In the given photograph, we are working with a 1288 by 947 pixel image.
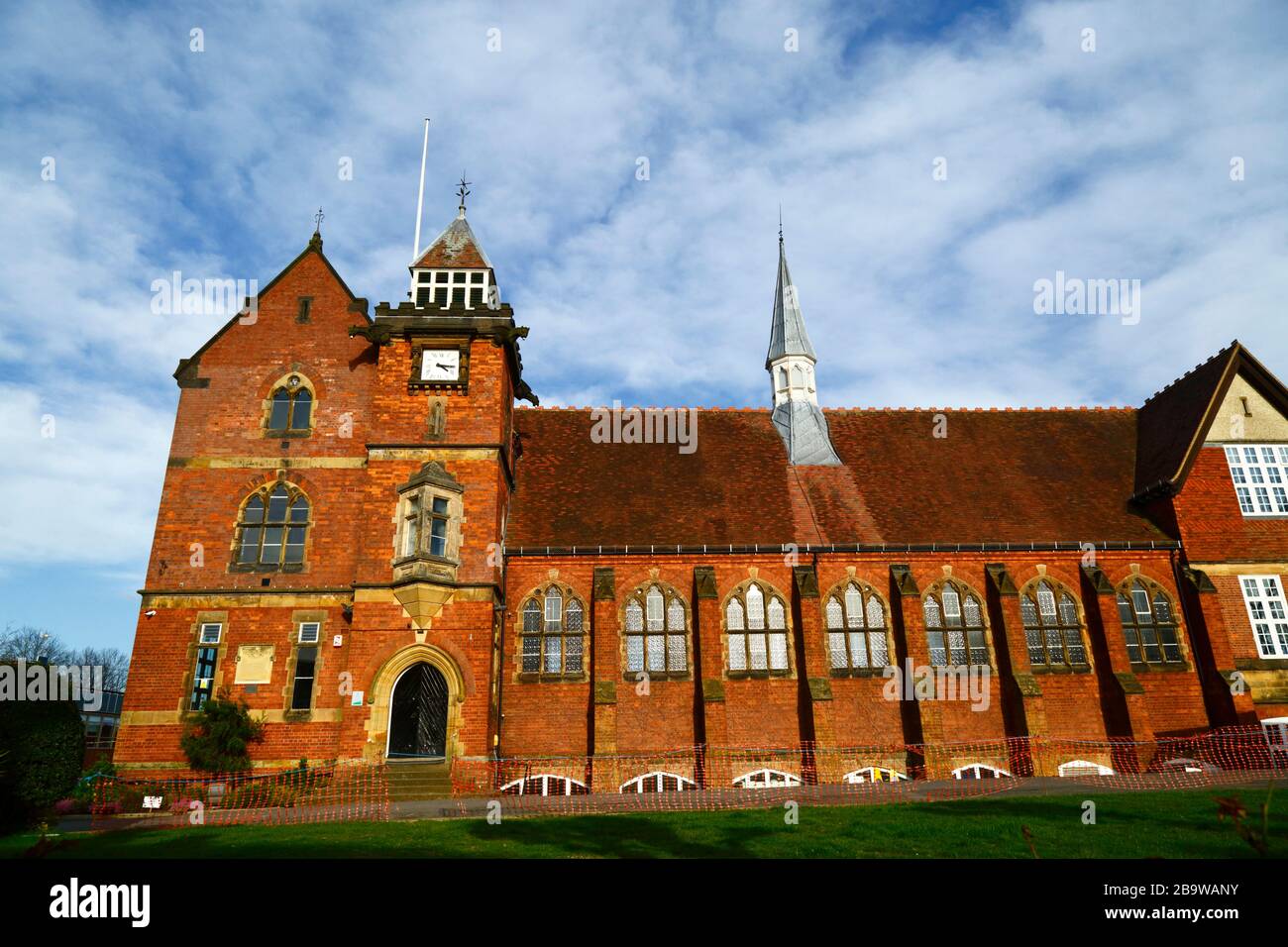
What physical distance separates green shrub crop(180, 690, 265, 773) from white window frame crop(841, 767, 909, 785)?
632 inches

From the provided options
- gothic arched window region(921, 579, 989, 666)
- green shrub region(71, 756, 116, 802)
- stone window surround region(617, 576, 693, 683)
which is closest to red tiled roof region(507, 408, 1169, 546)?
stone window surround region(617, 576, 693, 683)

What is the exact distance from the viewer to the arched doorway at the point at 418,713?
815 inches

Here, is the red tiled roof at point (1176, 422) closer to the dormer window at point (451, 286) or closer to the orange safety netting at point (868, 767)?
the orange safety netting at point (868, 767)

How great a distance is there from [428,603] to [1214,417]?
25.5m

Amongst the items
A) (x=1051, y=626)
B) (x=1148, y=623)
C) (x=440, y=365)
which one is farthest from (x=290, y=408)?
(x=1148, y=623)

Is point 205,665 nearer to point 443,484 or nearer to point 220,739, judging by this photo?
point 220,739

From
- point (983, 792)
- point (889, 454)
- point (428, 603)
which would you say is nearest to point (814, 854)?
point (983, 792)

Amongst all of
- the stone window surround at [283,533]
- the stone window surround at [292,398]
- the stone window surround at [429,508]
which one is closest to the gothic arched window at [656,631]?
the stone window surround at [429,508]

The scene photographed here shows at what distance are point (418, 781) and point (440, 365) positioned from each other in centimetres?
1190

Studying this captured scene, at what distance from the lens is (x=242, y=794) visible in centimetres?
1889

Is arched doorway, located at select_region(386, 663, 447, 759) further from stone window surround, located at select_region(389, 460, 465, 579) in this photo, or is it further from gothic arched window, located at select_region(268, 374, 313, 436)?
gothic arched window, located at select_region(268, 374, 313, 436)

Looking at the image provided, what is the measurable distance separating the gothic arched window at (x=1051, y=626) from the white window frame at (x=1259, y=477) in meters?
6.63
